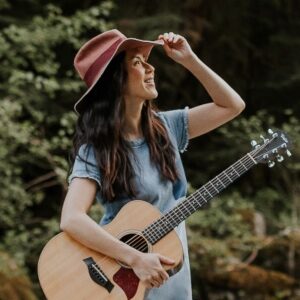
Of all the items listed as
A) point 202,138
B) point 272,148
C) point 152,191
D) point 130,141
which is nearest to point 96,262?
point 152,191

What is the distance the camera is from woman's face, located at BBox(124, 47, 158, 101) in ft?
9.16

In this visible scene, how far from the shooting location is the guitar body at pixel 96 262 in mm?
2724

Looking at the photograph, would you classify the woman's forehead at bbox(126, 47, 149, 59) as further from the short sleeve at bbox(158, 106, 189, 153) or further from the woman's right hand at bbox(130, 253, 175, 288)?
the woman's right hand at bbox(130, 253, 175, 288)

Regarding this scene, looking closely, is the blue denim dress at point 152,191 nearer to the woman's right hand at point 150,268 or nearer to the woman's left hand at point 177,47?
the woman's right hand at point 150,268

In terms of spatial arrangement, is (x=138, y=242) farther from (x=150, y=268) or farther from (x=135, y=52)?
(x=135, y=52)

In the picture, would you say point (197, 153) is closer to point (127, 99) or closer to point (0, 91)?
point (0, 91)

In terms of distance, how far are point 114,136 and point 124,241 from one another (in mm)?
314

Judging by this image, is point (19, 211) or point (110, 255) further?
point (19, 211)

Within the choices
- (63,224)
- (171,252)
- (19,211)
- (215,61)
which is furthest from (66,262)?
(215,61)

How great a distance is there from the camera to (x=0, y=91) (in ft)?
25.7

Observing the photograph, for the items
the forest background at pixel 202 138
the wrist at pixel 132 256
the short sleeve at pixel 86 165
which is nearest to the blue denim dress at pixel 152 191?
the short sleeve at pixel 86 165

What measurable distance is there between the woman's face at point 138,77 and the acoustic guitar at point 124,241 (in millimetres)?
327

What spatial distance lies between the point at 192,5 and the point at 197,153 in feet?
5.11

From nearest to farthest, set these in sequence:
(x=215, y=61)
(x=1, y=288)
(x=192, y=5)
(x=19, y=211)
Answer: (x=1, y=288) < (x=19, y=211) < (x=192, y=5) < (x=215, y=61)
